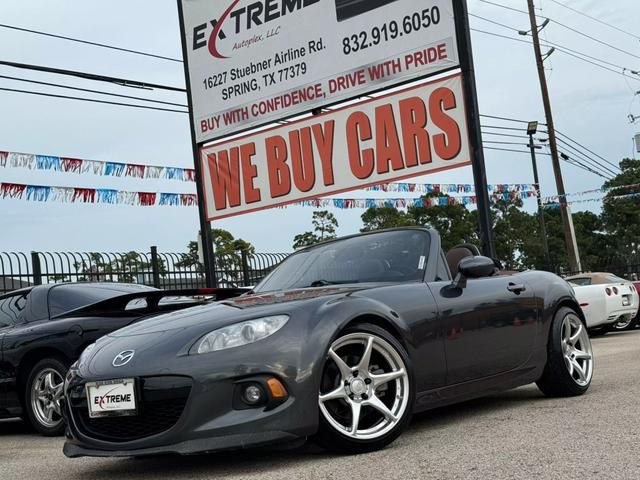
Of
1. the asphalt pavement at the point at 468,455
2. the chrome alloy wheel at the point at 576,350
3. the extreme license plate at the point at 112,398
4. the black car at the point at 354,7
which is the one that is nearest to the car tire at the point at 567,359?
the chrome alloy wheel at the point at 576,350

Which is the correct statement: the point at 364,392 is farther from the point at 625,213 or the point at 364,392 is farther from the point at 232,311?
the point at 625,213

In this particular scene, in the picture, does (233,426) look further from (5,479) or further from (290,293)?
(5,479)

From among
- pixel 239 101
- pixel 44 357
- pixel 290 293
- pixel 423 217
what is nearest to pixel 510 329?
pixel 290 293

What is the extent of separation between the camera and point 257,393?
4172 mm

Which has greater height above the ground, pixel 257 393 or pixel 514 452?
pixel 257 393

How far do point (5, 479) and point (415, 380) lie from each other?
2.28 meters

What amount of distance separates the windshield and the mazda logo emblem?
141 centimetres

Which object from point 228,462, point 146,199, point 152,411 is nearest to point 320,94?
point 146,199

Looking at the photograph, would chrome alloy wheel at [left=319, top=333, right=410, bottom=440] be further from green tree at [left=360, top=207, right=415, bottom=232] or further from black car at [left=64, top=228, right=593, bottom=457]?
green tree at [left=360, top=207, right=415, bottom=232]

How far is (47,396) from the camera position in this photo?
→ 703cm

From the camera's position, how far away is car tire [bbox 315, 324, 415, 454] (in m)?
4.36

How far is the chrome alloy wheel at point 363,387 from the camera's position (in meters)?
4.40

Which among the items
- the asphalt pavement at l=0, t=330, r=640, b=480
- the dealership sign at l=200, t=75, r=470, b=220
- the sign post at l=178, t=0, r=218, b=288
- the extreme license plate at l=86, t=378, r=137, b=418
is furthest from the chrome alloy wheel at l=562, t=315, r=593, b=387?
the sign post at l=178, t=0, r=218, b=288

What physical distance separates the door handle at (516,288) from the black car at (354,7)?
705 centimetres
